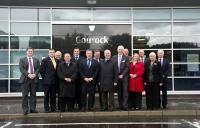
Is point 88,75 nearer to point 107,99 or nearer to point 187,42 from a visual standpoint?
point 107,99

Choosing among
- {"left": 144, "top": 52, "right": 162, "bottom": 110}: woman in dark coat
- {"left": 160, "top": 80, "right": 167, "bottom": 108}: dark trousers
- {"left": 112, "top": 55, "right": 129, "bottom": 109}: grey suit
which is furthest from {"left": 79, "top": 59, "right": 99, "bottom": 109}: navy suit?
{"left": 160, "top": 80, "right": 167, "bottom": 108}: dark trousers

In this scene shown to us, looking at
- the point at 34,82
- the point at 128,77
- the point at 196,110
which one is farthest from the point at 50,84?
the point at 196,110

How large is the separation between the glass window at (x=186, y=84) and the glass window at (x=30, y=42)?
6.13 meters

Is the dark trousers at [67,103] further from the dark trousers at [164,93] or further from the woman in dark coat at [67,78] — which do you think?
the dark trousers at [164,93]

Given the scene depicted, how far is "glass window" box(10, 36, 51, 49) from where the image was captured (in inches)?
885

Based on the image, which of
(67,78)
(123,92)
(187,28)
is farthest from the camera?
(187,28)

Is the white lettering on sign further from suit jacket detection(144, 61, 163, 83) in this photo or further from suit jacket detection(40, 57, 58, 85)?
suit jacket detection(40, 57, 58, 85)

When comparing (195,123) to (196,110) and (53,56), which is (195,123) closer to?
(196,110)

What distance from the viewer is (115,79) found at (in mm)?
16484

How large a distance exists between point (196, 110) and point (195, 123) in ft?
7.99

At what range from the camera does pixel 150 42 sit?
75.3 ft

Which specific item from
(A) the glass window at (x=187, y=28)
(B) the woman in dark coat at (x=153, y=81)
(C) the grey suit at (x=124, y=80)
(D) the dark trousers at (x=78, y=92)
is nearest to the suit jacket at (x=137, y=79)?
(C) the grey suit at (x=124, y=80)

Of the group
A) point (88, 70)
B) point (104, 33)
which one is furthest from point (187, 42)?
point (88, 70)

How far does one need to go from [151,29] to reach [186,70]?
2.48 m
